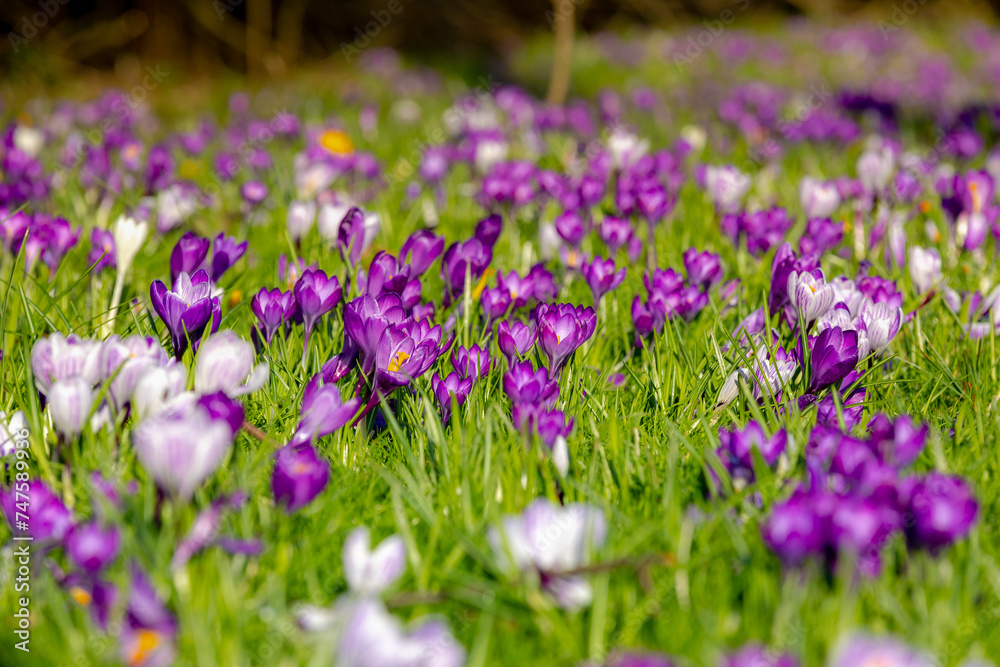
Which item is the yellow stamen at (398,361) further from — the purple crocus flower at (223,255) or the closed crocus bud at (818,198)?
the closed crocus bud at (818,198)

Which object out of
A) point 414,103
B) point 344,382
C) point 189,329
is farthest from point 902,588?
point 414,103

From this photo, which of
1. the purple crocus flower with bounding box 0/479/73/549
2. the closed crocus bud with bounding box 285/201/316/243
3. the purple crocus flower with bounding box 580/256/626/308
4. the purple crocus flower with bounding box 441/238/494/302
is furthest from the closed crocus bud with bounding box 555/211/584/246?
the purple crocus flower with bounding box 0/479/73/549

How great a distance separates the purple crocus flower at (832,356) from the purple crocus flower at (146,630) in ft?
4.55

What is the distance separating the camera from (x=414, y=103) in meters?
7.72

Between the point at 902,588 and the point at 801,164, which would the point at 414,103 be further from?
the point at 902,588

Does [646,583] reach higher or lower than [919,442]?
lower

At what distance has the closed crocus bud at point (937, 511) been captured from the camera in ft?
4.39

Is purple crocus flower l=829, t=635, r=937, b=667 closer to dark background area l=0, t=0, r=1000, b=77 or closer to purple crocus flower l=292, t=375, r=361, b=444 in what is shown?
purple crocus flower l=292, t=375, r=361, b=444

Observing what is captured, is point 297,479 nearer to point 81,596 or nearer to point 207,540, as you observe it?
point 207,540

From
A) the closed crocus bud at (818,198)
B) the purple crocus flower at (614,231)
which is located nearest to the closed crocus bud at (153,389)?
the purple crocus flower at (614,231)

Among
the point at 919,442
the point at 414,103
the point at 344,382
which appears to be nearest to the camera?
the point at 919,442

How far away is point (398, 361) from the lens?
6.23 ft

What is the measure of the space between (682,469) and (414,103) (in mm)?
6424

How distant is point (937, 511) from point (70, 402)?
4.68ft
